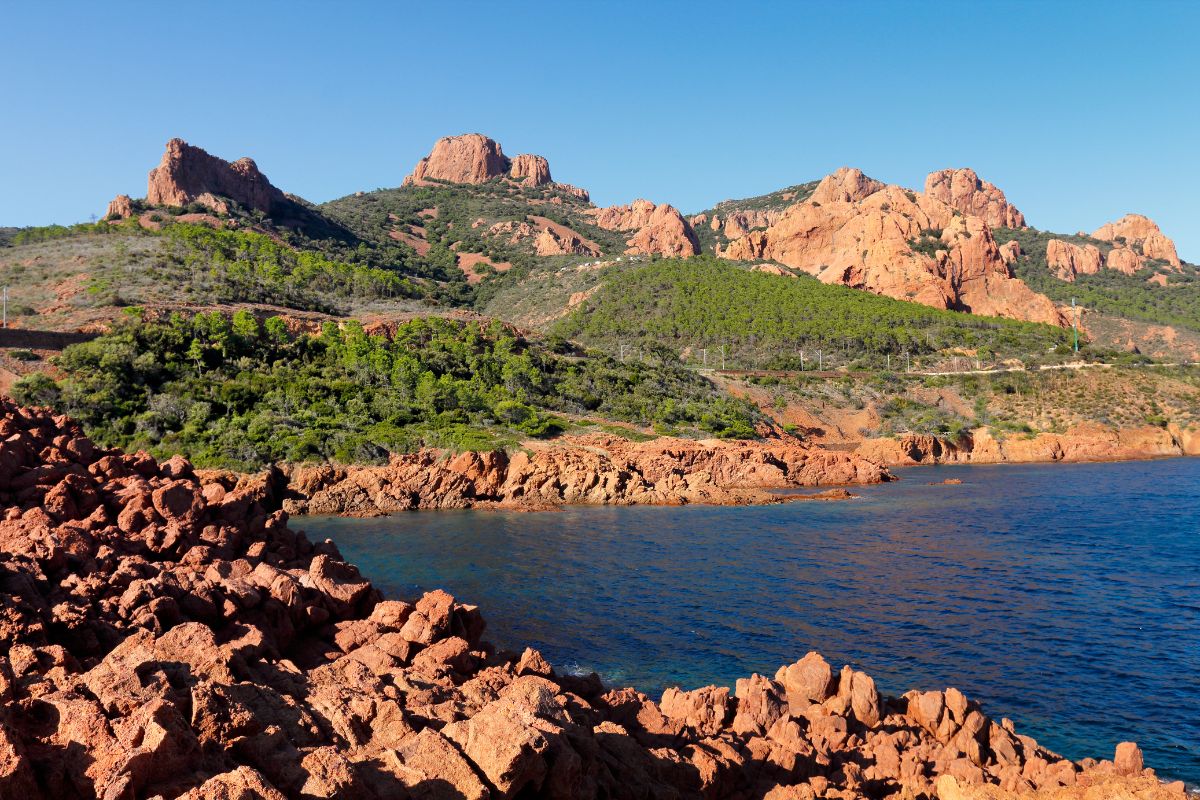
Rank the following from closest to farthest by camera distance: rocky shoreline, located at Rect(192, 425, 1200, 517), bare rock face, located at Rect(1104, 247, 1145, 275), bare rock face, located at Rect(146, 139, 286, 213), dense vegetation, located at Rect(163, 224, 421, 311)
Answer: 1. rocky shoreline, located at Rect(192, 425, 1200, 517)
2. dense vegetation, located at Rect(163, 224, 421, 311)
3. bare rock face, located at Rect(146, 139, 286, 213)
4. bare rock face, located at Rect(1104, 247, 1145, 275)

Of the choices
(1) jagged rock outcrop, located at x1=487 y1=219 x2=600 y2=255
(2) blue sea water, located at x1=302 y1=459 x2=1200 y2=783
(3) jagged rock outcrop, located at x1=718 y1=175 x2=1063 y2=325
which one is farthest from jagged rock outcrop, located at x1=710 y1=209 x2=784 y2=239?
(2) blue sea water, located at x1=302 y1=459 x2=1200 y2=783

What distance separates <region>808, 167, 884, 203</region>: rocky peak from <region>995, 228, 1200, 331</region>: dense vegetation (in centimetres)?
2751

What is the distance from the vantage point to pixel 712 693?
488 inches

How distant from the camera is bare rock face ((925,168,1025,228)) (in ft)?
574

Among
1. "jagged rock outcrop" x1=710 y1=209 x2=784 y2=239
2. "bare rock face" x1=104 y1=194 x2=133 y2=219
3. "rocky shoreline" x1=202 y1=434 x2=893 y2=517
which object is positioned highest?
"jagged rock outcrop" x1=710 y1=209 x2=784 y2=239

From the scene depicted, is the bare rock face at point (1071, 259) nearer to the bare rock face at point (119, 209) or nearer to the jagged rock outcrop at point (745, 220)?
the jagged rock outcrop at point (745, 220)

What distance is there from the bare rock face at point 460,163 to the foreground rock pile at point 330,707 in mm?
176651

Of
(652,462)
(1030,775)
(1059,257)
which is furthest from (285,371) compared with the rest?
(1059,257)

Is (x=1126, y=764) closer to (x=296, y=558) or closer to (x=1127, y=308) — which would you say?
(x=296, y=558)

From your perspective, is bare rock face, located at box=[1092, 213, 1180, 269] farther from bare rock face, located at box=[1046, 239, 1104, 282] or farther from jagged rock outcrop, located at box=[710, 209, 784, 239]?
jagged rock outcrop, located at box=[710, 209, 784, 239]

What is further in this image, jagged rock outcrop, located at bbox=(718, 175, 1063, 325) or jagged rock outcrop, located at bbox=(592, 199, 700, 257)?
jagged rock outcrop, located at bbox=(592, 199, 700, 257)

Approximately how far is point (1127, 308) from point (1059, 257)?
24685 millimetres

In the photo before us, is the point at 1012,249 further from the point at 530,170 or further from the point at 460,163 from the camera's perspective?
the point at 460,163

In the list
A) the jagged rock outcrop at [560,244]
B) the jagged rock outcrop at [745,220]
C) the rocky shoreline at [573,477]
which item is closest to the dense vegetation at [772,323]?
the jagged rock outcrop at [560,244]
